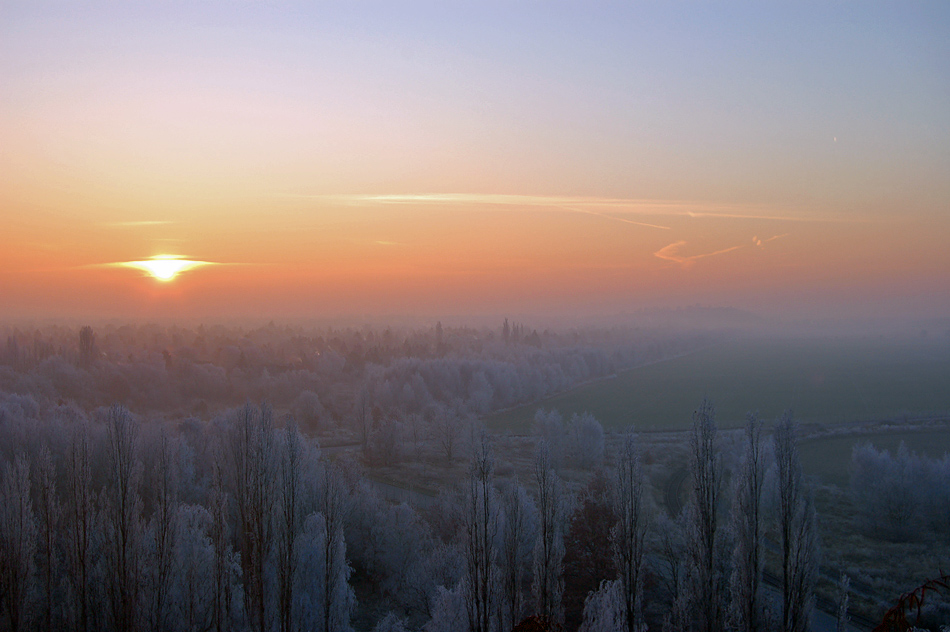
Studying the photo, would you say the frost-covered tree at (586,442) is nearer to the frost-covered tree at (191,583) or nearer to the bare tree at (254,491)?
the bare tree at (254,491)

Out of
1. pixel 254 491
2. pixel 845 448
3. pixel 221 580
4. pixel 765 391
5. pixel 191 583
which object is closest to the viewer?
pixel 191 583

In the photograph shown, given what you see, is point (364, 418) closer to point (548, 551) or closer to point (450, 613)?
point (548, 551)

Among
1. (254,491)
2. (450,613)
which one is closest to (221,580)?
(254,491)

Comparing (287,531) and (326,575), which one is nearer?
(326,575)

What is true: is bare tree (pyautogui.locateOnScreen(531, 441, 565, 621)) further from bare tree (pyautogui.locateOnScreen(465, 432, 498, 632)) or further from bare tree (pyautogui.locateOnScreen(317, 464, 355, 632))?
bare tree (pyautogui.locateOnScreen(317, 464, 355, 632))

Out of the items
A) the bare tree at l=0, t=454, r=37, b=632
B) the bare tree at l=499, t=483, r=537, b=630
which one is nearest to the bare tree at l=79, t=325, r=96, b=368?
the bare tree at l=0, t=454, r=37, b=632

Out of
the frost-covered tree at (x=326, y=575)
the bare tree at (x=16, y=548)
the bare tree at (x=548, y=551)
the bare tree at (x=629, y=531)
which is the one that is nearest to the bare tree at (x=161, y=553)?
the bare tree at (x=16, y=548)

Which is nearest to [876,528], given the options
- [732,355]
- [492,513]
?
[492,513]
